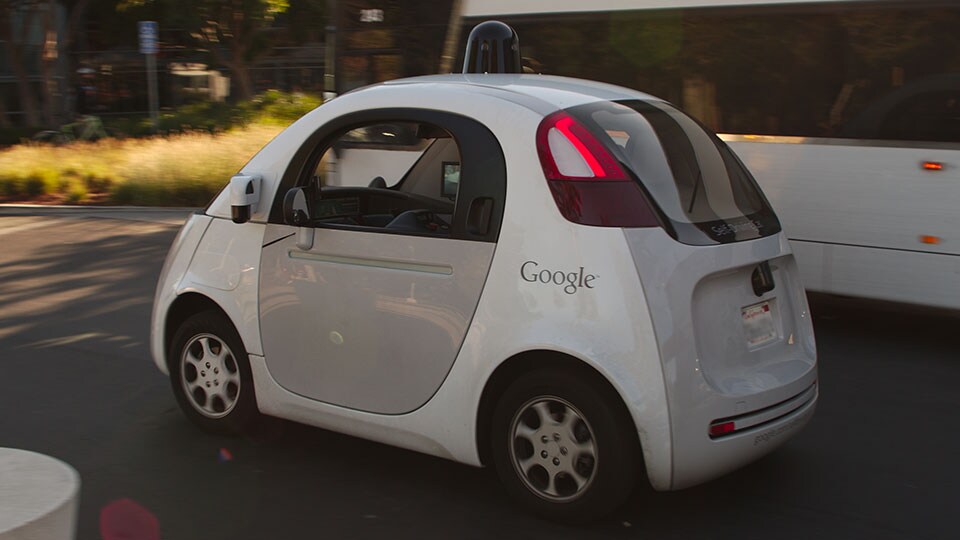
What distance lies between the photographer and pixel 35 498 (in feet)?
9.54

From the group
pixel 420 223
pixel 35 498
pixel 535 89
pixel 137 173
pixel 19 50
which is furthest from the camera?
pixel 19 50

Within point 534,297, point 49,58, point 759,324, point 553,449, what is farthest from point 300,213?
point 49,58

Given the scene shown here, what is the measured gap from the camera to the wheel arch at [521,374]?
13.4 feet

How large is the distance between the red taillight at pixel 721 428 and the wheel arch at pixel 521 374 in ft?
0.93

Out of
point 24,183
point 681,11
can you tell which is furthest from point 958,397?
point 24,183

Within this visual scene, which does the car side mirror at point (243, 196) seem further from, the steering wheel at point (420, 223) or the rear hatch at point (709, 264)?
the rear hatch at point (709, 264)

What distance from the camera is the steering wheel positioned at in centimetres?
464

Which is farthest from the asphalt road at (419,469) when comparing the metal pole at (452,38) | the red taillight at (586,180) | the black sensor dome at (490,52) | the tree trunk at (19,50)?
the tree trunk at (19,50)

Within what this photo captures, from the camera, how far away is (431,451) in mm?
4559

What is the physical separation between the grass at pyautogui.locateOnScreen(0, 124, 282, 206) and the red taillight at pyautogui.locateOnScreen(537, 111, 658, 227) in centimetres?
1295

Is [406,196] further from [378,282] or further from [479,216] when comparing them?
[479,216]

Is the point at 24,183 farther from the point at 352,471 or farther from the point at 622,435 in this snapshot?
the point at 622,435

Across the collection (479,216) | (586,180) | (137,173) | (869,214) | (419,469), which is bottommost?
(137,173)

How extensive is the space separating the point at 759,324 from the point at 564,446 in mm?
968
